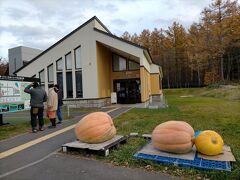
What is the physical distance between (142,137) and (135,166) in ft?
8.03

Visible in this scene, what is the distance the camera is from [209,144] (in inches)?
216

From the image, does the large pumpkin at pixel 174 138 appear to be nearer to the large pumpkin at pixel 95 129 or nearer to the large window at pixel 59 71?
the large pumpkin at pixel 95 129

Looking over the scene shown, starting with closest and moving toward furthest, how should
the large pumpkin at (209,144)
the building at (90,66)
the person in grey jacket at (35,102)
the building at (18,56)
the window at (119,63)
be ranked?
the large pumpkin at (209,144) → the person in grey jacket at (35,102) → the building at (90,66) → the window at (119,63) → the building at (18,56)

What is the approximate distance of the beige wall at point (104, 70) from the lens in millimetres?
21294

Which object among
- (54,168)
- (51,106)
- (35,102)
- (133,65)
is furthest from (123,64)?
(54,168)

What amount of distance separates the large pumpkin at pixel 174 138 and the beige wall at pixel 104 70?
15.3 m

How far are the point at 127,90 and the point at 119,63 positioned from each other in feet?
8.64

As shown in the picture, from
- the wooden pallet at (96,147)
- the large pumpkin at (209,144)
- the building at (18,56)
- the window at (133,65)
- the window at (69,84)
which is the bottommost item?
the wooden pallet at (96,147)

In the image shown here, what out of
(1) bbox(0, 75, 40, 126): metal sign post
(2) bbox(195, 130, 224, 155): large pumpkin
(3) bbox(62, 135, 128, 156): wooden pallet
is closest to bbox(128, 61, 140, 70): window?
(1) bbox(0, 75, 40, 126): metal sign post

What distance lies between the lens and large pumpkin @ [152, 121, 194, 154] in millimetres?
5598

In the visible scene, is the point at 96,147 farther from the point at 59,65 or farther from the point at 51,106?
the point at 59,65

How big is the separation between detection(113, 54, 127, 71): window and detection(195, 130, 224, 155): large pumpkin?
18449mm

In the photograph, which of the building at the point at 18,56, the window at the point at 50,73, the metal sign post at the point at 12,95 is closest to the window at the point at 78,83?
the window at the point at 50,73

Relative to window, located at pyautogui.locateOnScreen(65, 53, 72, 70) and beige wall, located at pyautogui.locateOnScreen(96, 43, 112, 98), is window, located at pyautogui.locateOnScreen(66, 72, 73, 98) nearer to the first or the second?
window, located at pyautogui.locateOnScreen(65, 53, 72, 70)
